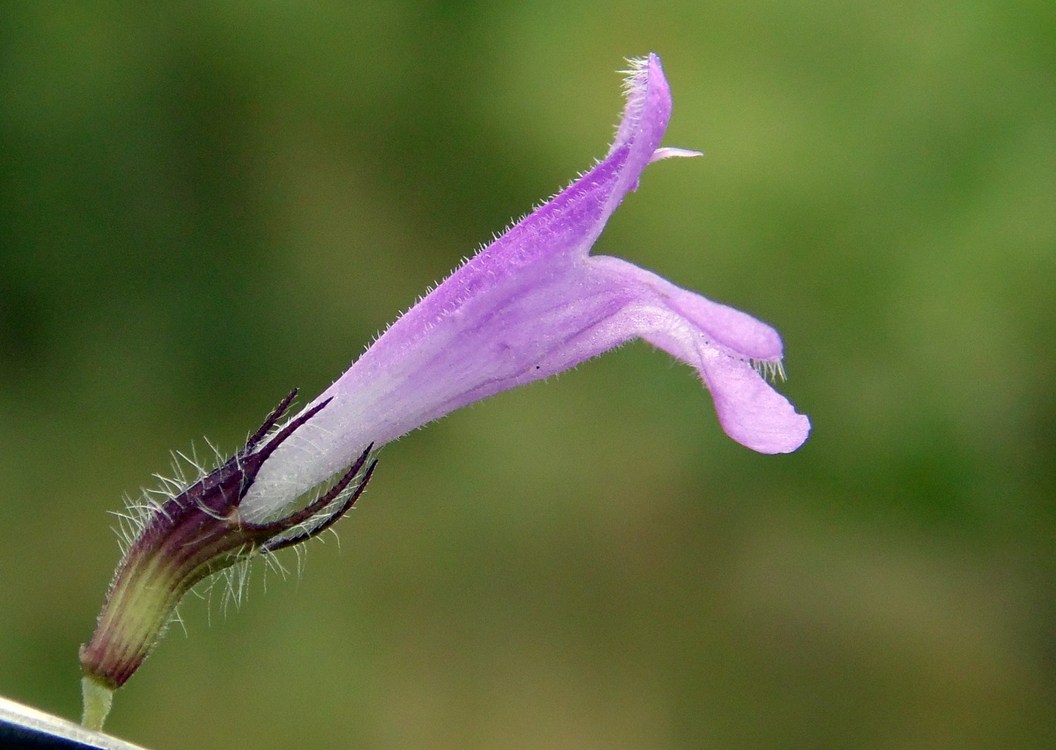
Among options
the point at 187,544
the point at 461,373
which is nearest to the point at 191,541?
the point at 187,544

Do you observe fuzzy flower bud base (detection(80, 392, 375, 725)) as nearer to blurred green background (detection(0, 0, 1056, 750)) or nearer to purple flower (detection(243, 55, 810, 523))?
purple flower (detection(243, 55, 810, 523))

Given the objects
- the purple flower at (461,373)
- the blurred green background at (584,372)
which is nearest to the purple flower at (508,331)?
the purple flower at (461,373)

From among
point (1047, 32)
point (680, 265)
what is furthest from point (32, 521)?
point (1047, 32)

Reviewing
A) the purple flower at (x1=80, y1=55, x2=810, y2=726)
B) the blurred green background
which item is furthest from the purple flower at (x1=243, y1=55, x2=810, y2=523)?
the blurred green background

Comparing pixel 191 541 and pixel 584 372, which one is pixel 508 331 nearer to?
pixel 191 541

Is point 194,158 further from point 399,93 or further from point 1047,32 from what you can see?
point 1047,32

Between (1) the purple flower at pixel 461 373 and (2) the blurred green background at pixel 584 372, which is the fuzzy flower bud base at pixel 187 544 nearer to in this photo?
(1) the purple flower at pixel 461 373

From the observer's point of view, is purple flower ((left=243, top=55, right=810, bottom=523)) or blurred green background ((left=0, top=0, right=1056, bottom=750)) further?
blurred green background ((left=0, top=0, right=1056, bottom=750))
